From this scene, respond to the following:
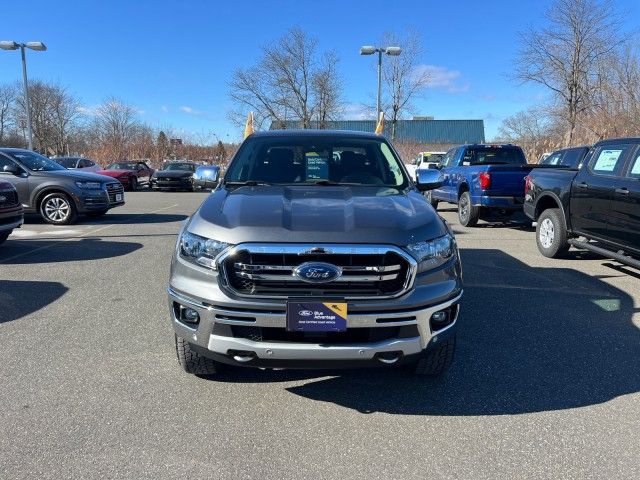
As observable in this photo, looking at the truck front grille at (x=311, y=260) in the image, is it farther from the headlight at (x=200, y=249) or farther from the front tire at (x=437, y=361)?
the front tire at (x=437, y=361)

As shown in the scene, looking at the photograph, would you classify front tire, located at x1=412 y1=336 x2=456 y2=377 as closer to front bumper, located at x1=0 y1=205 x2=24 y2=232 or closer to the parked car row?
the parked car row

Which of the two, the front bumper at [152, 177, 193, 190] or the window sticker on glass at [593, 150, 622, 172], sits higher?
the window sticker on glass at [593, 150, 622, 172]

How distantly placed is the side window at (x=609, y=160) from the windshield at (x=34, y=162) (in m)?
11.1

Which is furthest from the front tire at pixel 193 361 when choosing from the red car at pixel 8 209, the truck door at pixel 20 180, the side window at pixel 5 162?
the side window at pixel 5 162

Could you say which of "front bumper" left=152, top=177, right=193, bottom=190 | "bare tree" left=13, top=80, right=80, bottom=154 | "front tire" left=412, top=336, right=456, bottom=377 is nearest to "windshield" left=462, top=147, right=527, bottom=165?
"front tire" left=412, top=336, right=456, bottom=377

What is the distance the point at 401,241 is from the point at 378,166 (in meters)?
1.85

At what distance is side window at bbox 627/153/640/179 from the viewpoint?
6.07 meters

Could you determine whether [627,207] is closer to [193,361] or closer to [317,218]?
[317,218]

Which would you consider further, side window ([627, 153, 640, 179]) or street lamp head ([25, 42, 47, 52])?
street lamp head ([25, 42, 47, 52])

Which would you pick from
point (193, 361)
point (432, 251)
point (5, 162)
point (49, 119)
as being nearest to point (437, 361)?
point (432, 251)

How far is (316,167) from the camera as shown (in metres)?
4.52

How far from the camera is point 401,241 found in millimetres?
2969

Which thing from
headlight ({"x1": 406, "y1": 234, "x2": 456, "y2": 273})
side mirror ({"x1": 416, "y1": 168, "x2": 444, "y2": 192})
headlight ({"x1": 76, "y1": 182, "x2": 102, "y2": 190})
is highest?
side mirror ({"x1": 416, "y1": 168, "x2": 444, "y2": 192})

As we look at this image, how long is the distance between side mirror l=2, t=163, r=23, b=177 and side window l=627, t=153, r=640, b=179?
11.6m
